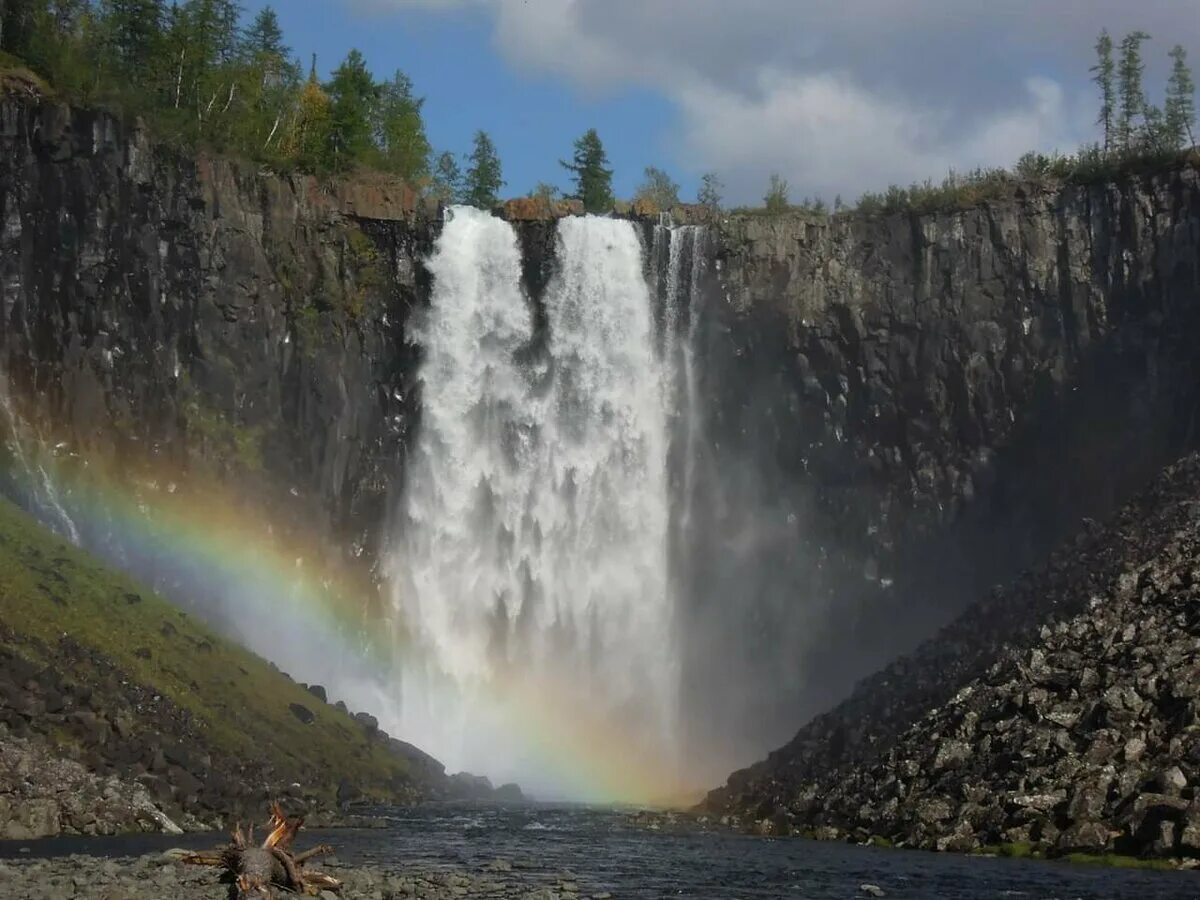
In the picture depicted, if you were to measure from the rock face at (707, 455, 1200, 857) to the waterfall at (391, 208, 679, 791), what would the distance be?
19.3m

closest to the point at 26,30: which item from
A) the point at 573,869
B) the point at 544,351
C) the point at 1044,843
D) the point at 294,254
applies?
the point at 294,254

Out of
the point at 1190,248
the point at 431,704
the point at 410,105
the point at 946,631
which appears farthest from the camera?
the point at 410,105

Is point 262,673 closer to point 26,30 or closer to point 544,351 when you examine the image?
point 544,351

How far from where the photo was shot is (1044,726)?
37906 mm

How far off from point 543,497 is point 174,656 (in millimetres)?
22642

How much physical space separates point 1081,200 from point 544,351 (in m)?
25.7

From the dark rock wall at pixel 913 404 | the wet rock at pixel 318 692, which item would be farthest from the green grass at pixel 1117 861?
the wet rock at pixel 318 692

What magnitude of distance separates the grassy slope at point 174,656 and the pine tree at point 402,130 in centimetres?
3523

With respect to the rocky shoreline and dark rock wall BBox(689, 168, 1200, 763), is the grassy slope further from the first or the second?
dark rock wall BBox(689, 168, 1200, 763)

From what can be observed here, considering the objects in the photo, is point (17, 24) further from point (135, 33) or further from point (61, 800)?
point (61, 800)

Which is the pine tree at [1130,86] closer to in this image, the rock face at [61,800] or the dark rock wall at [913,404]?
the dark rock wall at [913,404]

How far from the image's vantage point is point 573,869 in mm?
33375

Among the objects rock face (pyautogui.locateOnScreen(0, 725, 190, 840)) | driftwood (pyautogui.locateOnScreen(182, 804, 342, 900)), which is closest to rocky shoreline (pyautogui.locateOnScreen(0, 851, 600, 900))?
driftwood (pyautogui.locateOnScreen(182, 804, 342, 900))

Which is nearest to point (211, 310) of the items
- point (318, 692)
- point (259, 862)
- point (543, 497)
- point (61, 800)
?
point (543, 497)
